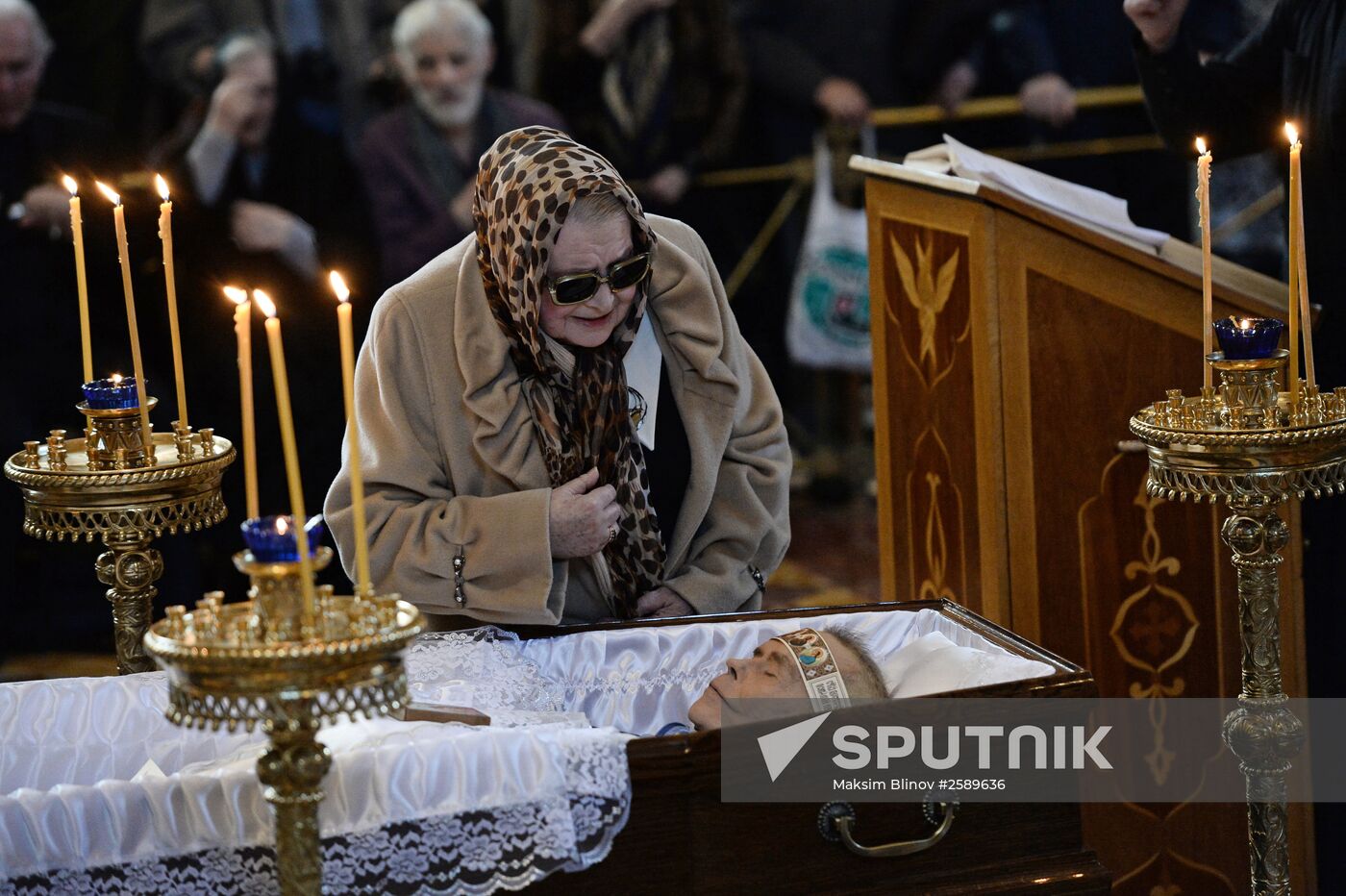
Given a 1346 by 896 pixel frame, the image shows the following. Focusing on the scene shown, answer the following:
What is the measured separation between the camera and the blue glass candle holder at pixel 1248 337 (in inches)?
86.7

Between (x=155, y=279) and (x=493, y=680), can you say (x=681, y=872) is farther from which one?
(x=155, y=279)

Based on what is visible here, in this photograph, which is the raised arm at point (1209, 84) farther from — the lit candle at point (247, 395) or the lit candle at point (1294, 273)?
the lit candle at point (247, 395)

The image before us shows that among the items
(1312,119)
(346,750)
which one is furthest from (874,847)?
(1312,119)

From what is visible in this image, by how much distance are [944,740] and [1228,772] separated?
1.17 metres

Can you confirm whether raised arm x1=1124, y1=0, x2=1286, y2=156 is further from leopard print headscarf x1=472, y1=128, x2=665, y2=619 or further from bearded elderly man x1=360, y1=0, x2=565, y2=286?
bearded elderly man x1=360, y1=0, x2=565, y2=286

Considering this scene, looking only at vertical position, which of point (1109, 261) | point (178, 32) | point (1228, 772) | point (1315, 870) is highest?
point (178, 32)

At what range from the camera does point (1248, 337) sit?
2.21m

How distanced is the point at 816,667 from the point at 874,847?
0.34m

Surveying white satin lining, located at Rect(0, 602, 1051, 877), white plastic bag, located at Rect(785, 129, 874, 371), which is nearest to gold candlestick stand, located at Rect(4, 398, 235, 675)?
white satin lining, located at Rect(0, 602, 1051, 877)

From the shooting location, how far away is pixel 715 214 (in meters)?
7.12

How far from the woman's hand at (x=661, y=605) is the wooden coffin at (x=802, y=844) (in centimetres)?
83

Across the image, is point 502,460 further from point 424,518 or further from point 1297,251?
point 1297,251

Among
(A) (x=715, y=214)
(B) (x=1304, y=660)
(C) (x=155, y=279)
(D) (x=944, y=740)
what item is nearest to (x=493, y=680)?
(D) (x=944, y=740)

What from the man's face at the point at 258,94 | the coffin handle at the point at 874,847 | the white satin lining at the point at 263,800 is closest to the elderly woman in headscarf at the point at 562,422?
the white satin lining at the point at 263,800
